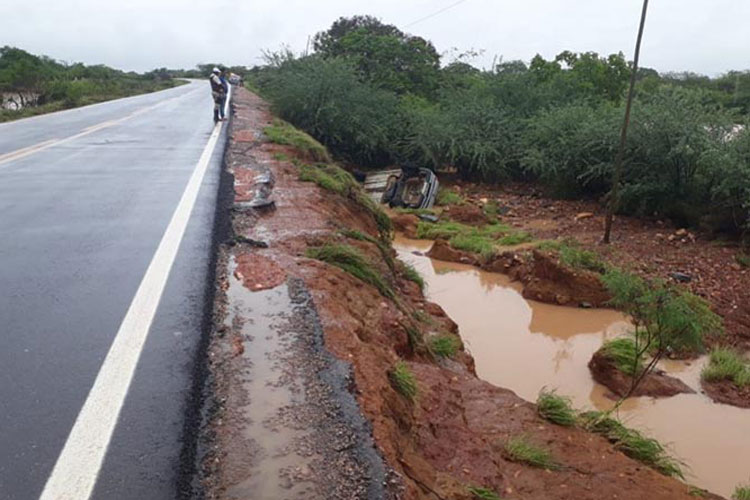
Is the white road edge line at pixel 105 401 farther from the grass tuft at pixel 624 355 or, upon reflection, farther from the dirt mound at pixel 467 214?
the dirt mound at pixel 467 214

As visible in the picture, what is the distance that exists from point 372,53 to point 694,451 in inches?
1119

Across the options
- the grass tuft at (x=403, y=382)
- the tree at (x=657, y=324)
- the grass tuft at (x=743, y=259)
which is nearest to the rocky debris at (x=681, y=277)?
the grass tuft at (x=743, y=259)

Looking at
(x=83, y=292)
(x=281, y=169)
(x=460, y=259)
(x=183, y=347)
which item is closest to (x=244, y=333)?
(x=183, y=347)

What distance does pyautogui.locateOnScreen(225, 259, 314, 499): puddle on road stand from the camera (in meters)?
2.91

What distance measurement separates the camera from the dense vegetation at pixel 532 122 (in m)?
16.1

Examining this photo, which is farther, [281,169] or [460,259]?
[460,259]

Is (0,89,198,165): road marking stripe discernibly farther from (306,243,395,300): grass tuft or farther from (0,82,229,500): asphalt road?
(306,243,395,300): grass tuft

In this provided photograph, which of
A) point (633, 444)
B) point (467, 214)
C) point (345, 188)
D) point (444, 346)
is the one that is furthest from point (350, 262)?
point (467, 214)

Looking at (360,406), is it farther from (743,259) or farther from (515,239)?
(515,239)

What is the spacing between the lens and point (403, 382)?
4645 millimetres

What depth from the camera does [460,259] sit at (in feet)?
48.7

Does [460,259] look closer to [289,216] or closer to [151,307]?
[289,216]

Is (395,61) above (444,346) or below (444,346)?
above

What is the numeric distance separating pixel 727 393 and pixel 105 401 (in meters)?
7.95
